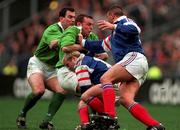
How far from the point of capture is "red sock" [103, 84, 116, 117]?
1116 centimetres

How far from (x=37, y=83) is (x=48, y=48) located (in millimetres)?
698

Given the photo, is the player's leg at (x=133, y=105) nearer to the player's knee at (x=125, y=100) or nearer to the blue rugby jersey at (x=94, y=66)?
the player's knee at (x=125, y=100)

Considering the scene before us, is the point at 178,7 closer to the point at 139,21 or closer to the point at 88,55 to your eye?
the point at 139,21

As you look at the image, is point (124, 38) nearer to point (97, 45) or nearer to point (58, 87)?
point (97, 45)

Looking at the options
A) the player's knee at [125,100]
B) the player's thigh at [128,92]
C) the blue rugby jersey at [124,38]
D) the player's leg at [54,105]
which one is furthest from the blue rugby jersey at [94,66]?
the player's leg at [54,105]

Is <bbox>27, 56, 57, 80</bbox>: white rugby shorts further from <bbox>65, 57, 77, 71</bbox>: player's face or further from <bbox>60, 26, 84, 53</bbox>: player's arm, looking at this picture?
<bbox>60, 26, 84, 53</bbox>: player's arm

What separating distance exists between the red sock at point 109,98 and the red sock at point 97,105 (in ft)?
1.91

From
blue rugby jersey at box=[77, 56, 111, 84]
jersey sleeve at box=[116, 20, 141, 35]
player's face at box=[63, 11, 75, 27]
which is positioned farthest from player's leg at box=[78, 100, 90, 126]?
player's face at box=[63, 11, 75, 27]

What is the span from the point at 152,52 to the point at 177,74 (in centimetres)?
184

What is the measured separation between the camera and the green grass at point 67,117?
13664mm

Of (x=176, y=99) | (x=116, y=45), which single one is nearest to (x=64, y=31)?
(x=116, y=45)

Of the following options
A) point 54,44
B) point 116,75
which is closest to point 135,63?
point 116,75

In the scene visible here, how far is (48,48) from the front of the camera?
13656 mm

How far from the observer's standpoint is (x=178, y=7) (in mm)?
25906
